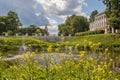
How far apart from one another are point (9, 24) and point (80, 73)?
344 ft

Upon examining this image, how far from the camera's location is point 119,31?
290 feet

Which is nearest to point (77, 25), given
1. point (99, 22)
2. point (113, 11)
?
point (99, 22)

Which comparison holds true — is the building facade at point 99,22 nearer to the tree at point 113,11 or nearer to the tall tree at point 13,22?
the tall tree at point 13,22

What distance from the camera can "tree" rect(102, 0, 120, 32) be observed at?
2424 inches

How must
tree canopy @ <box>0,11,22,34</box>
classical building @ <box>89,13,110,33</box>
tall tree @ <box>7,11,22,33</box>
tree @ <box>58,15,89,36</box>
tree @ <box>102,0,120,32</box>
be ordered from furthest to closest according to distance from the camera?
tree @ <box>58,15,89,36</box>
classical building @ <box>89,13,110,33</box>
tall tree @ <box>7,11,22,33</box>
tree canopy @ <box>0,11,22,34</box>
tree @ <box>102,0,120,32</box>

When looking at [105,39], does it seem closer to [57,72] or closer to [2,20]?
[2,20]

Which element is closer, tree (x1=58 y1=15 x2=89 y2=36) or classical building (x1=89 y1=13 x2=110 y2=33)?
classical building (x1=89 y1=13 x2=110 y2=33)

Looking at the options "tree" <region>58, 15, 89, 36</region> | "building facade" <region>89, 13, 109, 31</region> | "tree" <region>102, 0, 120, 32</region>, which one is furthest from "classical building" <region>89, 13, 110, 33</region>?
"tree" <region>102, 0, 120, 32</region>

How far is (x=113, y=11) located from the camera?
62875 millimetres

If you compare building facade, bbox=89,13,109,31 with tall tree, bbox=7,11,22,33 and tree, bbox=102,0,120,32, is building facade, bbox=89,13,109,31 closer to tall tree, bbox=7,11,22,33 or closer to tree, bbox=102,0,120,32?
tall tree, bbox=7,11,22,33

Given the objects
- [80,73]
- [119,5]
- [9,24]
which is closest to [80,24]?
[9,24]

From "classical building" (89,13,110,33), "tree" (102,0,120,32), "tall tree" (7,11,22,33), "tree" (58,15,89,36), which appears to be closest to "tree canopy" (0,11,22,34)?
"tall tree" (7,11,22,33)

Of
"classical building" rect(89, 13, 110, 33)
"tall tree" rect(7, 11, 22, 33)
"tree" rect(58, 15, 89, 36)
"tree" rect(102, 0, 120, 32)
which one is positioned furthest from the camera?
"tree" rect(58, 15, 89, 36)

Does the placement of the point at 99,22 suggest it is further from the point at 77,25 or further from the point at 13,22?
the point at 13,22
